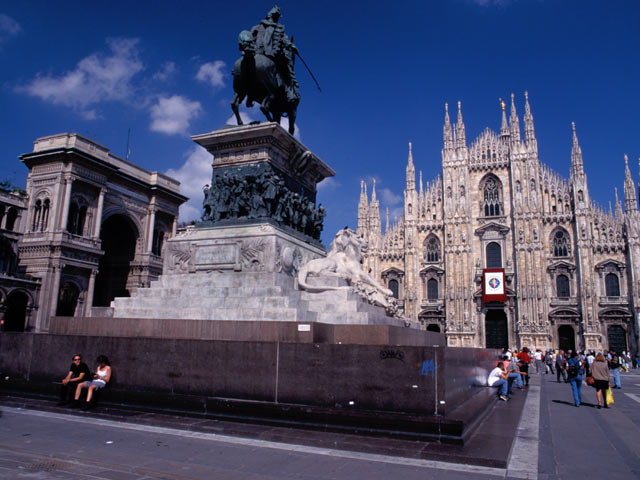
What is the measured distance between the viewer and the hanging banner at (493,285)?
138ft

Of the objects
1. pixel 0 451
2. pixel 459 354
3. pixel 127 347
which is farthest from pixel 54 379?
pixel 459 354

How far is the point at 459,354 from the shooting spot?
6.95 metres

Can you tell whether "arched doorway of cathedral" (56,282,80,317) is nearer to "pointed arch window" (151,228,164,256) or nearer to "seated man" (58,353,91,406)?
"pointed arch window" (151,228,164,256)

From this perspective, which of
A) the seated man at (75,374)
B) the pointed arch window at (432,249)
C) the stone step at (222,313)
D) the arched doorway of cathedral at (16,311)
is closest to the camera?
the seated man at (75,374)

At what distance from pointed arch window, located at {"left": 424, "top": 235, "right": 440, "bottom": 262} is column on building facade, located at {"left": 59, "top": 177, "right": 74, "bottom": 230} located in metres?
→ 31.2

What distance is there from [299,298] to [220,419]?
2336 millimetres

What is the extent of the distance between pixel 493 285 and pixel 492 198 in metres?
8.89

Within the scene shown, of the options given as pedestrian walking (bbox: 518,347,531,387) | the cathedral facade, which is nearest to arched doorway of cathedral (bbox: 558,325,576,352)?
the cathedral facade

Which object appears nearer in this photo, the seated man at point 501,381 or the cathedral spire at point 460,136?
the seated man at point 501,381

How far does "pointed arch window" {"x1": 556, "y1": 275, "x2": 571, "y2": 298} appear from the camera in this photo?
42241 millimetres

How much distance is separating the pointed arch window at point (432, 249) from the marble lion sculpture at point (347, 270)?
3876 cm

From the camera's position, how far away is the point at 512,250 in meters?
44.2

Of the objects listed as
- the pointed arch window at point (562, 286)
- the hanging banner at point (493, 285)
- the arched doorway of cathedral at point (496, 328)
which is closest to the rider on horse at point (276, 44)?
the hanging banner at point (493, 285)

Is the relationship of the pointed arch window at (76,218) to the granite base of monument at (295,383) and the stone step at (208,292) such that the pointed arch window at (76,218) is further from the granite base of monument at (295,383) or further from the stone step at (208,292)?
the granite base of monument at (295,383)
